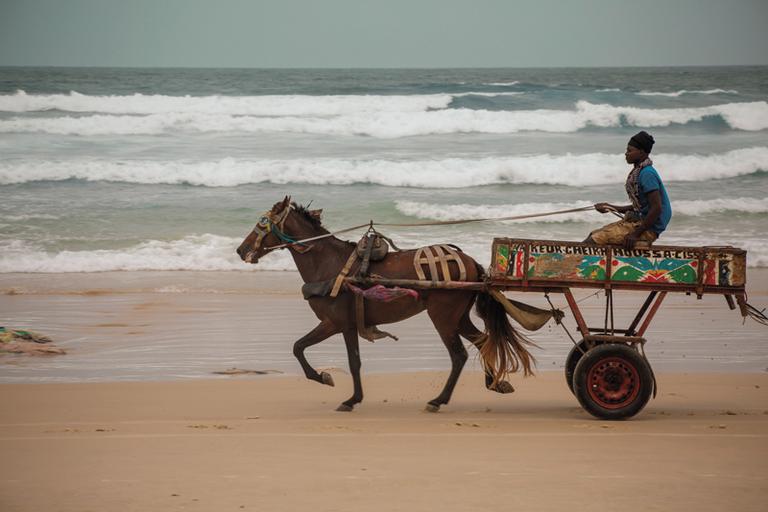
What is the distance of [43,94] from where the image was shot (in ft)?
123

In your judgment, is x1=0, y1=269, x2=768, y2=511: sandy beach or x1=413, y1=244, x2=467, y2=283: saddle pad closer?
x1=0, y1=269, x2=768, y2=511: sandy beach

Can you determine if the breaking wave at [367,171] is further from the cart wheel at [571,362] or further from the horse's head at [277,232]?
the cart wheel at [571,362]

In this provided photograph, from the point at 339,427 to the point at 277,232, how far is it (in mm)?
1776

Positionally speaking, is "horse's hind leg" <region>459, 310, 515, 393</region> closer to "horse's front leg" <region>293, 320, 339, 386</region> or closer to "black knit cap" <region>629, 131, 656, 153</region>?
"horse's front leg" <region>293, 320, 339, 386</region>

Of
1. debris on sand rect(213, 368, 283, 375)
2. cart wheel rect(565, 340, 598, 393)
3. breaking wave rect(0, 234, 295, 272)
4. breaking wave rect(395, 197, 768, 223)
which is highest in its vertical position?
breaking wave rect(395, 197, 768, 223)

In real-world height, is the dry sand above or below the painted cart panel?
below

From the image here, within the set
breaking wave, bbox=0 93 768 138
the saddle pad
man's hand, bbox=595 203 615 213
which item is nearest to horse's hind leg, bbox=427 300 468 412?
the saddle pad

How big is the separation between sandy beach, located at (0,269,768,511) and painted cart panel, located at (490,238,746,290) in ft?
3.53

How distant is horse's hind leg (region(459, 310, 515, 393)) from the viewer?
8.35m

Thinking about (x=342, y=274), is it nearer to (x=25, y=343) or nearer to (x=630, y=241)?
(x=630, y=241)

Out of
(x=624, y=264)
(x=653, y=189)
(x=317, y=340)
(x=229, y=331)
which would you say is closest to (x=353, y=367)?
(x=317, y=340)

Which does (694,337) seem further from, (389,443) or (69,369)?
(69,369)

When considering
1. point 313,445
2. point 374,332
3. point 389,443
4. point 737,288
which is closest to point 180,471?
point 313,445

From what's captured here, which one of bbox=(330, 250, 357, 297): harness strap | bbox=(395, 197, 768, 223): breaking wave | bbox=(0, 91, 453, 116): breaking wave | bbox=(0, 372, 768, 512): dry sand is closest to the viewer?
bbox=(0, 372, 768, 512): dry sand
